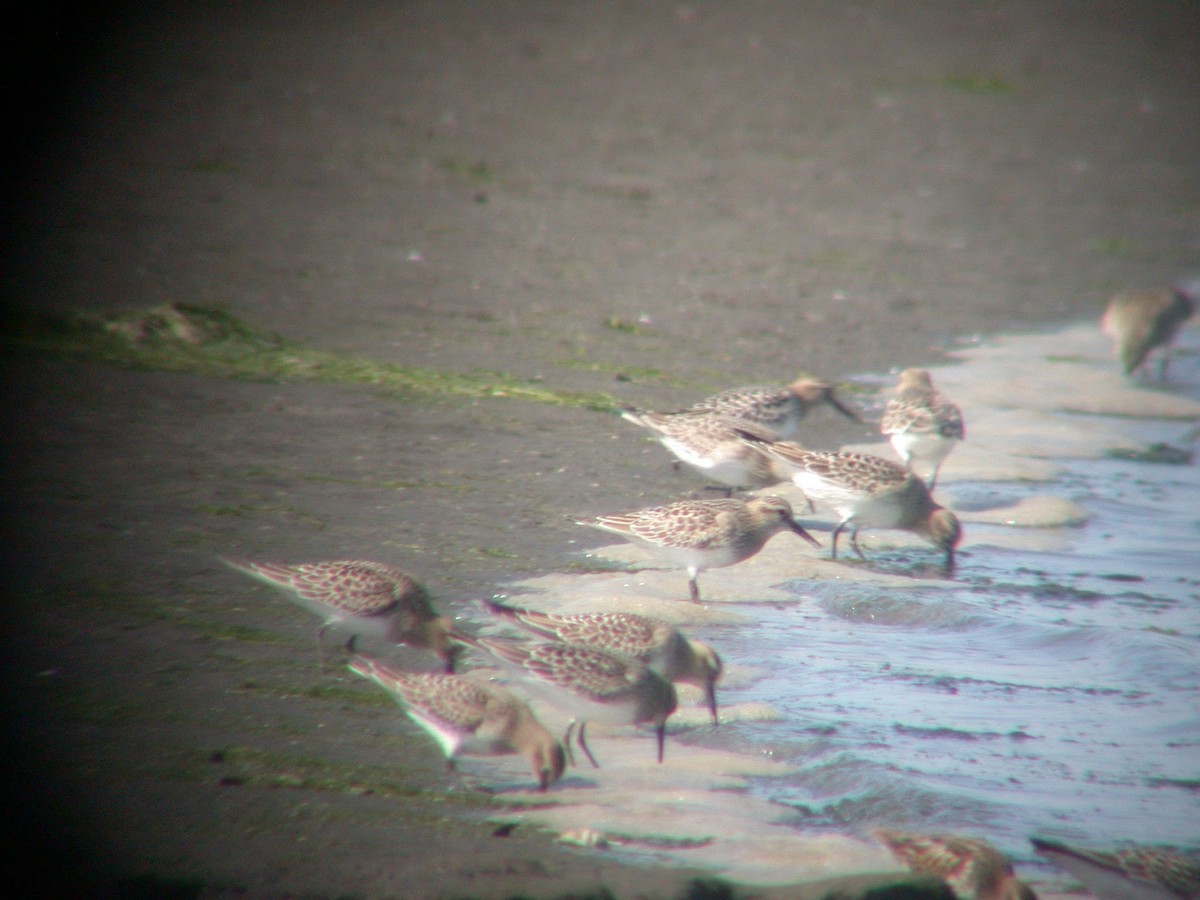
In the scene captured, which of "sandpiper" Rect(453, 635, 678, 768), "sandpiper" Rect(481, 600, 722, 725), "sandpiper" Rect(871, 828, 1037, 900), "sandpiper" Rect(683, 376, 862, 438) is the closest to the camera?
"sandpiper" Rect(871, 828, 1037, 900)

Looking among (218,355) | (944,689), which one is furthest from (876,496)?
(218,355)

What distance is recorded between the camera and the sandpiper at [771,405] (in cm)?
925

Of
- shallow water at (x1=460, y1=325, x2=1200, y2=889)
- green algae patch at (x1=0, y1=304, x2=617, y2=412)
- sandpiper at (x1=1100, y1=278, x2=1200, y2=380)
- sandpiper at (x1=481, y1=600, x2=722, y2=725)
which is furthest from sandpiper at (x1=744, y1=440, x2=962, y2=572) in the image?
sandpiper at (x1=1100, y1=278, x2=1200, y2=380)

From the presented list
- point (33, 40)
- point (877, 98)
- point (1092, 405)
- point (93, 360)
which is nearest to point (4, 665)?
point (93, 360)

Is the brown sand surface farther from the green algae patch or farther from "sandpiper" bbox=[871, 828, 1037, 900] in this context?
"sandpiper" bbox=[871, 828, 1037, 900]

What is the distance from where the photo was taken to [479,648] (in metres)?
5.60

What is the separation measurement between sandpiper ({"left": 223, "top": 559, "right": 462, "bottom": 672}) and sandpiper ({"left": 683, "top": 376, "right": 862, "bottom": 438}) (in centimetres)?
355

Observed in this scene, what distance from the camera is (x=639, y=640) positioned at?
5.77m

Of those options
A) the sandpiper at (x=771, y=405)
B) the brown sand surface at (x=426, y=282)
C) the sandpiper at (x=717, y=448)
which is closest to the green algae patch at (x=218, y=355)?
the brown sand surface at (x=426, y=282)

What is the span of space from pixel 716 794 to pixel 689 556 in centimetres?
208

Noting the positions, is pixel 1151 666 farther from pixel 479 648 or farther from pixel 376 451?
pixel 376 451

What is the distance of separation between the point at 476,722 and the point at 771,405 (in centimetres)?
477

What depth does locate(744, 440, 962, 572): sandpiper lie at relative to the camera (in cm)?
805

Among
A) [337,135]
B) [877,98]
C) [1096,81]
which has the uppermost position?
[1096,81]
